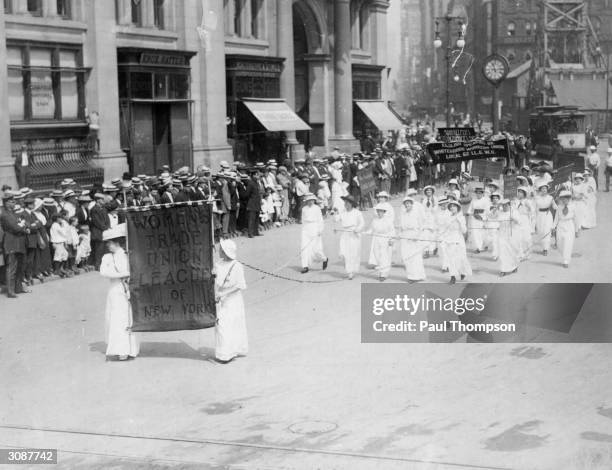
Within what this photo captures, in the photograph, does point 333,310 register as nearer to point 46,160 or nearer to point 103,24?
point 46,160

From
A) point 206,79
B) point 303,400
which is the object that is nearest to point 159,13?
point 206,79

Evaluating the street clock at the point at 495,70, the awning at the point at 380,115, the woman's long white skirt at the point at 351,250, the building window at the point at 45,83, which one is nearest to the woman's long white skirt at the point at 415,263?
the woman's long white skirt at the point at 351,250

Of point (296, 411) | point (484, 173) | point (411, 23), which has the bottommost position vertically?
point (296, 411)

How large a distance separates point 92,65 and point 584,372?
1972 centimetres

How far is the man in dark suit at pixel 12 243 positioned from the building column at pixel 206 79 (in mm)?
15264

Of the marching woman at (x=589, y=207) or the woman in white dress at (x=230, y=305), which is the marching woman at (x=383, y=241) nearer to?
the woman in white dress at (x=230, y=305)

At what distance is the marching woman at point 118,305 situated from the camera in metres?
13.2

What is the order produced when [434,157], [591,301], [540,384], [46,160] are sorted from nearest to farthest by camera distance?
1. [540,384]
2. [591,301]
3. [434,157]
4. [46,160]

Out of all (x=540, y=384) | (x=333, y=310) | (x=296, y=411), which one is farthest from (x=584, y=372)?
(x=333, y=310)

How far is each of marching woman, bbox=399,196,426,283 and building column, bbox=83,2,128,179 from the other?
1113cm

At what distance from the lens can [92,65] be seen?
2819 centimetres

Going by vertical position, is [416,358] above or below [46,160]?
below

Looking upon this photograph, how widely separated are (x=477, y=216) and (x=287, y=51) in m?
18.5

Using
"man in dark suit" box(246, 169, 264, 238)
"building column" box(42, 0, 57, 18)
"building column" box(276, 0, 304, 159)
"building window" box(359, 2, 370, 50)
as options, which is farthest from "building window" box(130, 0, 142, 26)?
"building window" box(359, 2, 370, 50)
